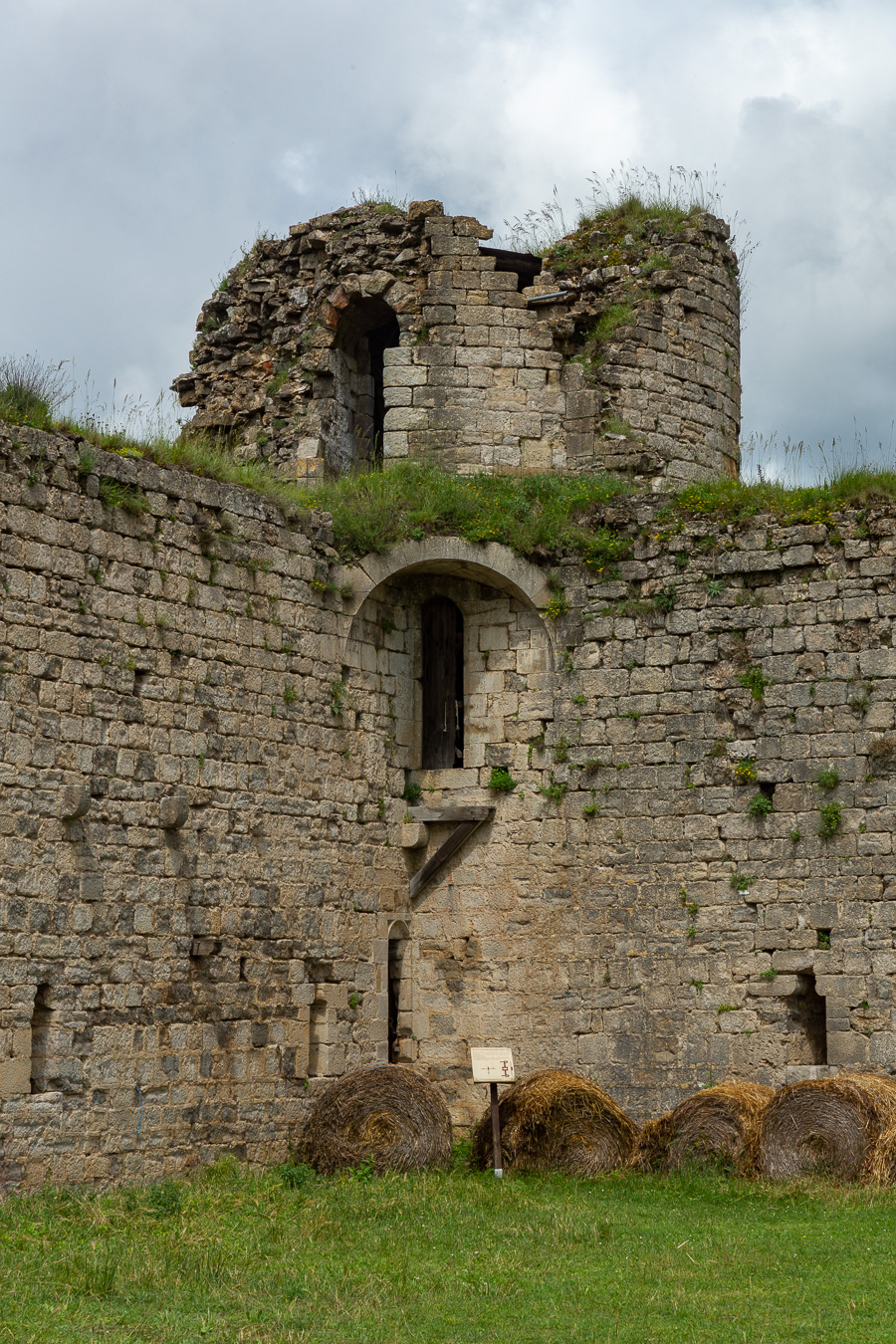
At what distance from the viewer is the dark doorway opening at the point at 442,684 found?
16469 mm

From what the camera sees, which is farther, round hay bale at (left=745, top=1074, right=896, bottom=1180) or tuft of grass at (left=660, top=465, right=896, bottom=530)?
tuft of grass at (left=660, top=465, right=896, bottom=530)

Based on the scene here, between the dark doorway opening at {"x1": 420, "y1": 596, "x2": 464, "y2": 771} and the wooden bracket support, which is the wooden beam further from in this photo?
the dark doorway opening at {"x1": 420, "y1": 596, "x2": 464, "y2": 771}

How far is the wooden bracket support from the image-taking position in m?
15.8

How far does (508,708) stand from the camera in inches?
632

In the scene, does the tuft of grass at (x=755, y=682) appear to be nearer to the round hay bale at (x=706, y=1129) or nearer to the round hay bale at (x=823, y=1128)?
the round hay bale at (x=706, y=1129)

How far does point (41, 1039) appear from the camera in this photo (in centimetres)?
1221

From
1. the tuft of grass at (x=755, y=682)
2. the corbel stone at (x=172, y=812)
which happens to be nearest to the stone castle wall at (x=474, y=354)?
the tuft of grass at (x=755, y=682)

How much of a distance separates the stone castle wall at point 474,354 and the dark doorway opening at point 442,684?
148cm

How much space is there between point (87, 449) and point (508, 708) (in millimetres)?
4899

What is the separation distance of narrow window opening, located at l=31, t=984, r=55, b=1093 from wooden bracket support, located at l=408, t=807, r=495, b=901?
460 centimetres

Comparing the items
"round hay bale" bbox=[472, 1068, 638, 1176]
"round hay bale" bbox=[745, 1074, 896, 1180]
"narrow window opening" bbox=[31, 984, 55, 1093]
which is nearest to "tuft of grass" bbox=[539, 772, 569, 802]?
"round hay bale" bbox=[472, 1068, 638, 1176]

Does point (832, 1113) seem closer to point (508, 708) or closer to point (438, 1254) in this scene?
point (438, 1254)

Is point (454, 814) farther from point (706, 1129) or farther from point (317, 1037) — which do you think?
point (706, 1129)

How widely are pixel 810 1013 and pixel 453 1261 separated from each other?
495 cm
